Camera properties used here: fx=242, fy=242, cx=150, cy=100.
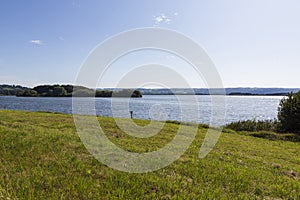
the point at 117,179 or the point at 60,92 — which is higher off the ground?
the point at 60,92

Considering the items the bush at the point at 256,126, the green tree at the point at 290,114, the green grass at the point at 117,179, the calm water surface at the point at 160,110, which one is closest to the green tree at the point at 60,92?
the calm water surface at the point at 160,110

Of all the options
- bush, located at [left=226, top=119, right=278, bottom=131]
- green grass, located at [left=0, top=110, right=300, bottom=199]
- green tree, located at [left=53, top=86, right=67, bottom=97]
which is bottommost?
bush, located at [left=226, top=119, right=278, bottom=131]

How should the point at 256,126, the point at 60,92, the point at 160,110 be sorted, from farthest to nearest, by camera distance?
the point at 60,92, the point at 160,110, the point at 256,126

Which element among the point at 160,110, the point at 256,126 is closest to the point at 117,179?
the point at 256,126

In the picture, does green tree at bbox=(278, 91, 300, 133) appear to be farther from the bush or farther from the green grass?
the green grass

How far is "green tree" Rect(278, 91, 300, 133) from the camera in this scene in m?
26.8

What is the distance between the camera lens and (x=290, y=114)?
89.7ft

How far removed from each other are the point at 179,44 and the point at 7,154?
7989mm

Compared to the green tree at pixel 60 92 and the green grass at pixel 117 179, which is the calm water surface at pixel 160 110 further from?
the green tree at pixel 60 92

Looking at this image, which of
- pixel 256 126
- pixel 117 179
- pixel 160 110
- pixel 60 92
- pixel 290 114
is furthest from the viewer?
pixel 60 92

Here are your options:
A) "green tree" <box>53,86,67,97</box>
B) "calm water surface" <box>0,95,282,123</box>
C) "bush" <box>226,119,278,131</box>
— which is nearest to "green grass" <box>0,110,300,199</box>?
"bush" <box>226,119,278,131</box>

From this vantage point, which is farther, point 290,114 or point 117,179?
point 290,114

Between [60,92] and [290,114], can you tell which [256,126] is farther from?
[60,92]

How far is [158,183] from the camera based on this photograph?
5.95m
